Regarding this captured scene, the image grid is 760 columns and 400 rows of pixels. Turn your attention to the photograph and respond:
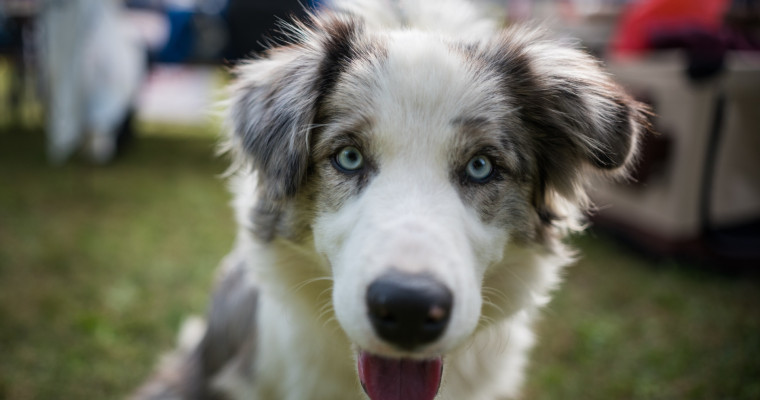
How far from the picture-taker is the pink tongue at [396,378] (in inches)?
66.6

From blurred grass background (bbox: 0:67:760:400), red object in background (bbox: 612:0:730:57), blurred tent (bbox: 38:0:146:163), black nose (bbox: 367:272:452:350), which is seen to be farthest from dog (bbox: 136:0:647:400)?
blurred tent (bbox: 38:0:146:163)

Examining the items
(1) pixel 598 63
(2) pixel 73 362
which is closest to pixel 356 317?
(1) pixel 598 63

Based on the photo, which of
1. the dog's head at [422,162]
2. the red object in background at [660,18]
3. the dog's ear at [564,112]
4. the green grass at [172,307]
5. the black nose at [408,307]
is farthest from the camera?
the red object in background at [660,18]

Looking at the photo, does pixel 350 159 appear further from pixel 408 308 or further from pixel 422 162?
pixel 408 308

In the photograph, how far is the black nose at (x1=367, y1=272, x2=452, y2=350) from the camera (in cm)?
138

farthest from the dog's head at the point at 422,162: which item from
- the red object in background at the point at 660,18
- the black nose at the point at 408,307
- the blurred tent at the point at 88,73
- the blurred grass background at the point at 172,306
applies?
the blurred tent at the point at 88,73

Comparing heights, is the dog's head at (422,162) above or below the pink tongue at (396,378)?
above

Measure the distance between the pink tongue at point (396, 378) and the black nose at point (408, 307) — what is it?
0.88 ft

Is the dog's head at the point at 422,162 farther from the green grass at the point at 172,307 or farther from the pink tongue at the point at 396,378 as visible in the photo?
the green grass at the point at 172,307

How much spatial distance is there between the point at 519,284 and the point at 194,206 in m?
4.29

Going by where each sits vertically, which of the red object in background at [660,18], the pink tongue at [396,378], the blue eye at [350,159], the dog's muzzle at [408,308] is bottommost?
the pink tongue at [396,378]

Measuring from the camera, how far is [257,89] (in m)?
2.08

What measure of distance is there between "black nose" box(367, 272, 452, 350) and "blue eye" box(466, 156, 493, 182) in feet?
1.69

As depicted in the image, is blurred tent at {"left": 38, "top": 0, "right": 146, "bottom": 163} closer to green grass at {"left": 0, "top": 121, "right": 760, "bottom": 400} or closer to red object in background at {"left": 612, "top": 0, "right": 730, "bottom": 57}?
green grass at {"left": 0, "top": 121, "right": 760, "bottom": 400}
